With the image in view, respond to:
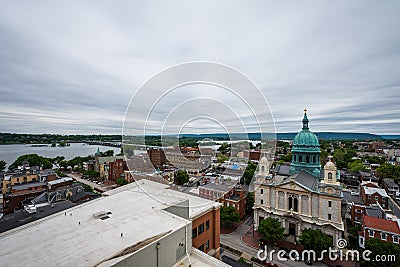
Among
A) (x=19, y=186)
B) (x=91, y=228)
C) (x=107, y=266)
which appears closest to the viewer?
(x=107, y=266)

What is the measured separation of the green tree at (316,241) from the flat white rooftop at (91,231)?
8.03 metres

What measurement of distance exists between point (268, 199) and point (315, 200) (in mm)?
3447

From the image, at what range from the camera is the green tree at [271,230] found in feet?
44.8

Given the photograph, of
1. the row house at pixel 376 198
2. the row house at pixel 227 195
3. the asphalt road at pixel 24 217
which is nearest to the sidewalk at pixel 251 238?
the row house at pixel 227 195

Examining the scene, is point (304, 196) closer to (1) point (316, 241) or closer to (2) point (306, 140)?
(1) point (316, 241)

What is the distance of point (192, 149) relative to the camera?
1016 centimetres

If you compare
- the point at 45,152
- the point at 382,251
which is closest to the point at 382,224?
the point at 382,251

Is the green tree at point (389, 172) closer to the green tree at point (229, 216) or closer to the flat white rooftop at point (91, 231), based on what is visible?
the green tree at point (229, 216)

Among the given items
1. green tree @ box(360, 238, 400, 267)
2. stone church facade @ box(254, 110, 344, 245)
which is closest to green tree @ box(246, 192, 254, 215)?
stone church facade @ box(254, 110, 344, 245)

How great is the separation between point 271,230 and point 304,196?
3799 mm

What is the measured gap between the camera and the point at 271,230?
1373 centimetres

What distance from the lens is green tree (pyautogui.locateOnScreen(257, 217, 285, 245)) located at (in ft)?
44.8

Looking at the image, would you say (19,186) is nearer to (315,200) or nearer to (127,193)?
(127,193)

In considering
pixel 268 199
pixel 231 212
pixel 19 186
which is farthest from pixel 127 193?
pixel 19 186
